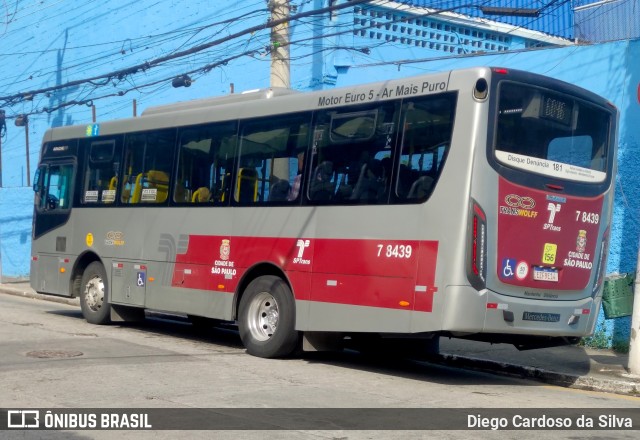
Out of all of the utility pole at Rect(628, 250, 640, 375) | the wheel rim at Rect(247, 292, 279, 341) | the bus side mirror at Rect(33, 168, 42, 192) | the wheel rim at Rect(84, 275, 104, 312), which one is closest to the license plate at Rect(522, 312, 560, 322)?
the utility pole at Rect(628, 250, 640, 375)

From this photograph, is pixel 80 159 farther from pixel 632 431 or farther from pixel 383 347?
pixel 632 431

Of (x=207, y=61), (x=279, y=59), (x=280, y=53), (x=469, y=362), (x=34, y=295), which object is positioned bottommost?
(x=34, y=295)

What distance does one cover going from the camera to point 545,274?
33.4ft

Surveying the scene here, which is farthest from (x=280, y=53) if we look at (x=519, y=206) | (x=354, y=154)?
(x=519, y=206)

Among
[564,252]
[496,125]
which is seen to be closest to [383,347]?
[564,252]

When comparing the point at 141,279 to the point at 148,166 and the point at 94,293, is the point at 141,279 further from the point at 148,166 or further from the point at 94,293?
the point at 148,166

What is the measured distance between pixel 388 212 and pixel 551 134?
2012mm

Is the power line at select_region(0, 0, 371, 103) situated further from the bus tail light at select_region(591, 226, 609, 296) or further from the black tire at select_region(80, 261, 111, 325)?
the bus tail light at select_region(591, 226, 609, 296)

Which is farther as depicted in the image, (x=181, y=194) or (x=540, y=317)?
(x=181, y=194)

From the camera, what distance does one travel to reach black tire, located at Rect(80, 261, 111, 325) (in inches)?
594

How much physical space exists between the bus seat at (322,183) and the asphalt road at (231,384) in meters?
2.14

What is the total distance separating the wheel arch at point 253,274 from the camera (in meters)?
12.0

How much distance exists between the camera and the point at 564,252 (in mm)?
10305

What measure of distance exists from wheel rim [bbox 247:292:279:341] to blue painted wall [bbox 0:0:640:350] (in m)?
5.26
